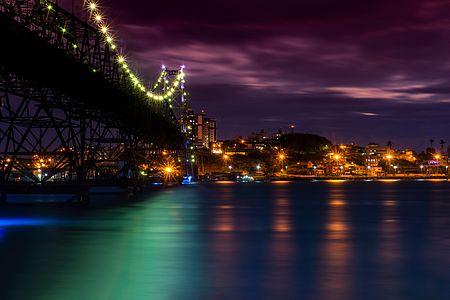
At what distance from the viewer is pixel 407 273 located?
1936cm

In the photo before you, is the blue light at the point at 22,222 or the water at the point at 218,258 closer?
the water at the point at 218,258

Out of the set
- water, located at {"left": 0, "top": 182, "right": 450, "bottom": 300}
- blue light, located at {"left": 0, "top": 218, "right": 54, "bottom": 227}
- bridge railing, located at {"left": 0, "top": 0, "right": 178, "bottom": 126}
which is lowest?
water, located at {"left": 0, "top": 182, "right": 450, "bottom": 300}

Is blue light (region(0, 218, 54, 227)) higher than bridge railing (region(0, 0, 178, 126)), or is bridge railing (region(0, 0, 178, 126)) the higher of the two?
bridge railing (region(0, 0, 178, 126))

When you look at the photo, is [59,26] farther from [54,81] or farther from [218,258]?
[218,258]

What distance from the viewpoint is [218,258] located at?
73.8 feet

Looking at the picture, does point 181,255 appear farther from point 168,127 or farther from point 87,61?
point 168,127

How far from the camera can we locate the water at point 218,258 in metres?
16.6

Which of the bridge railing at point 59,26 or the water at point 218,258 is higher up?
the bridge railing at point 59,26

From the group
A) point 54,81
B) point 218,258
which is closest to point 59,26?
point 54,81

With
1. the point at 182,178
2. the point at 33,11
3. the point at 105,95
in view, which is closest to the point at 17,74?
the point at 33,11

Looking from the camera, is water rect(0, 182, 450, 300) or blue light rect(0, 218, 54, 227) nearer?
water rect(0, 182, 450, 300)


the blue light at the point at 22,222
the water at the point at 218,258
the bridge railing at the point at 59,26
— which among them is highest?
the bridge railing at the point at 59,26

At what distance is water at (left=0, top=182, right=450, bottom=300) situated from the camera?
16.6 meters

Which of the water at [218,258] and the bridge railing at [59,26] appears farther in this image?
the bridge railing at [59,26]
